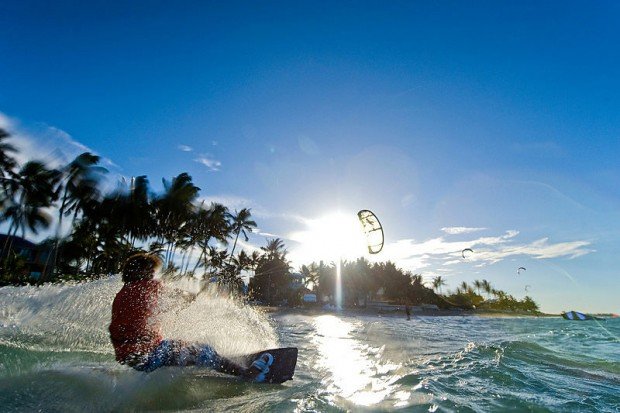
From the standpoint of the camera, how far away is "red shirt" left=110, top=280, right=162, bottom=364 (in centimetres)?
468

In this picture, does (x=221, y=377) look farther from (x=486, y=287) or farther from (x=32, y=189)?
(x=486, y=287)

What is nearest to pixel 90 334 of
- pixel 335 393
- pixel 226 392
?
pixel 226 392

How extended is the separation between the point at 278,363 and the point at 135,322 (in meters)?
2.43

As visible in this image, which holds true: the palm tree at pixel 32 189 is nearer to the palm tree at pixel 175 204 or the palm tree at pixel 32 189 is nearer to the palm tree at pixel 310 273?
the palm tree at pixel 175 204

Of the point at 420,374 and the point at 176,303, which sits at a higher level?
the point at 176,303

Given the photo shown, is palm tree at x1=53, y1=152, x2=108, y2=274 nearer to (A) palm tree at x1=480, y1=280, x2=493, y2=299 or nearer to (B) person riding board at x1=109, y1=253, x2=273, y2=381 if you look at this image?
(B) person riding board at x1=109, y1=253, x2=273, y2=381

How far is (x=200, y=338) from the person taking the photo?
7.05 m

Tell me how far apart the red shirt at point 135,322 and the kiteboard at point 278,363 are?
1657 millimetres

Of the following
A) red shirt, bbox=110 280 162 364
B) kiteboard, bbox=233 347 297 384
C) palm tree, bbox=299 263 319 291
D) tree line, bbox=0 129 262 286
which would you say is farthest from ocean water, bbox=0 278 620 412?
palm tree, bbox=299 263 319 291

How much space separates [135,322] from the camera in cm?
470

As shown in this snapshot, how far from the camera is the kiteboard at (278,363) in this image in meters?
5.55

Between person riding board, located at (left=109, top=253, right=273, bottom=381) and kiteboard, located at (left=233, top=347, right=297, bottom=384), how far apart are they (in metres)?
1.10

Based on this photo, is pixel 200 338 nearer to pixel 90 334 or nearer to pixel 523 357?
pixel 90 334

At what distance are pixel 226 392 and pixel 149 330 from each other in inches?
55.5
